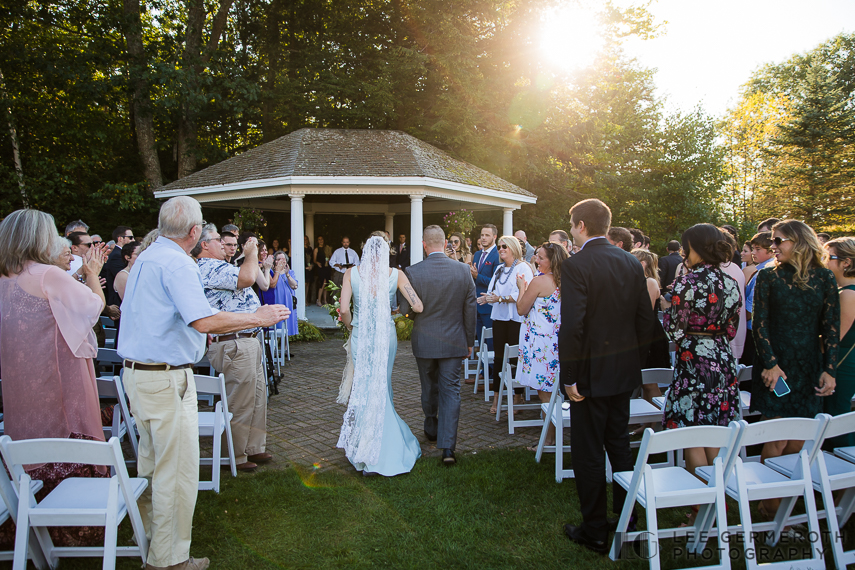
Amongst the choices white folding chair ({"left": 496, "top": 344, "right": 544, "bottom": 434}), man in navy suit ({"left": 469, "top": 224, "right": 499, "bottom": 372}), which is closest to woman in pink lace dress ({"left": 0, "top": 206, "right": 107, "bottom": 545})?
white folding chair ({"left": 496, "top": 344, "right": 544, "bottom": 434})

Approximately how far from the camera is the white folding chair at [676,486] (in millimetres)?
2678

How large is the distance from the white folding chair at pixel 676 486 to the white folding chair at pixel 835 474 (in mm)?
536

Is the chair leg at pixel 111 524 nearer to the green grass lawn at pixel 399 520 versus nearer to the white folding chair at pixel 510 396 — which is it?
the green grass lawn at pixel 399 520

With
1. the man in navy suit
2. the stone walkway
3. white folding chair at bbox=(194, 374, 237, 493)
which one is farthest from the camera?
the man in navy suit

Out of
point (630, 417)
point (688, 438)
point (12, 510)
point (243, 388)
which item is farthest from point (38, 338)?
point (630, 417)

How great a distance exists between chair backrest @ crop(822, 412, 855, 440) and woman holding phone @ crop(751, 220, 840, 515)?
528 millimetres

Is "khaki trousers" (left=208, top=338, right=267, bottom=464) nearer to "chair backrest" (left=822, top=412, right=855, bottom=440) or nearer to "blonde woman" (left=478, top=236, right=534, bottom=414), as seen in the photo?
"blonde woman" (left=478, top=236, right=534, bottom=414)

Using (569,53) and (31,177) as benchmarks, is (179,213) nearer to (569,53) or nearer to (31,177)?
(31,177)

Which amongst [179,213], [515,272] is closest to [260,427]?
[179,213]

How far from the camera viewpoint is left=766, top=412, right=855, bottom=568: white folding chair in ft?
9.30

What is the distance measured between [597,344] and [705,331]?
2.80 ft

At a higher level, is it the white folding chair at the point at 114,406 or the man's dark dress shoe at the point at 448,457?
the white folding chair at the point at 114,406

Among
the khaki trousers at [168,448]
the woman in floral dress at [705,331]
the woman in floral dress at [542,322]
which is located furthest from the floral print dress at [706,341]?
the khaki trousers at [168,448]

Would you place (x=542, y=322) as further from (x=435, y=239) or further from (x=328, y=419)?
(x=328, y=419)
